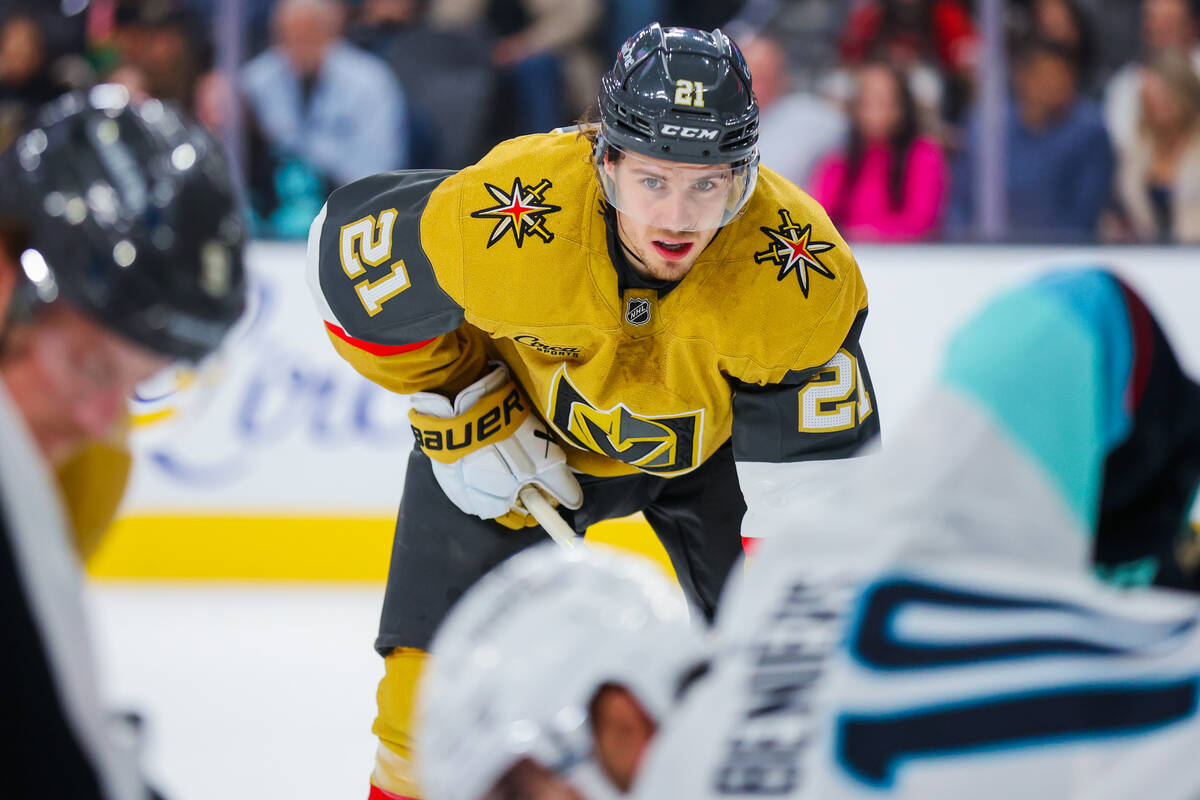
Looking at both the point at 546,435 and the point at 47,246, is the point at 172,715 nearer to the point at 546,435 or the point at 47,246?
the point at 546,435

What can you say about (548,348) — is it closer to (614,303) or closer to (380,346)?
(614,303)

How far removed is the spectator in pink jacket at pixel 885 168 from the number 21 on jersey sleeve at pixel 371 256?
2397 mm

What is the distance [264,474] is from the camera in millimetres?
4414

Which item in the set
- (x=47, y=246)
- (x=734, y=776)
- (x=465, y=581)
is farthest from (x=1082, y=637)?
(x=465, y=581)

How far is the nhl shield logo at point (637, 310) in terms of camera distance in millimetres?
2205

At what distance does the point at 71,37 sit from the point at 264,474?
167cm

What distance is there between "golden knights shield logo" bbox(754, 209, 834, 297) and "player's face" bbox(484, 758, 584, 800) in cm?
116

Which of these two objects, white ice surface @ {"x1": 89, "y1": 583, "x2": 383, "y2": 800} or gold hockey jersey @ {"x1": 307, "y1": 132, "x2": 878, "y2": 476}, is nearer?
gold hockey jersey @ {"x1": 307, "y1": 132, "x2": 878, "y2": 476}

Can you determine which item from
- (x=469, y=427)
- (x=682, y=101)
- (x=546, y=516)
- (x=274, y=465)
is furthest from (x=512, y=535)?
(x=274, y=465)

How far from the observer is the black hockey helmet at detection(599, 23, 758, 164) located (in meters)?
2.10

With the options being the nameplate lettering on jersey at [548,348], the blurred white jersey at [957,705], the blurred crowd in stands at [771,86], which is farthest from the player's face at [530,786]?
the blurred crowd in stands at [771,86]

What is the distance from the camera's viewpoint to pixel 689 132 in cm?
209

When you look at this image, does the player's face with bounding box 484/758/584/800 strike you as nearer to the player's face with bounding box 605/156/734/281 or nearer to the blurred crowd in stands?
the player's face with bounding box 605/156/734/281

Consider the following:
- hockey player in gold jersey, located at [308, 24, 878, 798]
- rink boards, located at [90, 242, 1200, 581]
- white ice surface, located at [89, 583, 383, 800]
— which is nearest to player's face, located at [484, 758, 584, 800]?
hockey player in gold jersey, located at [308, 24, 878, 798]
